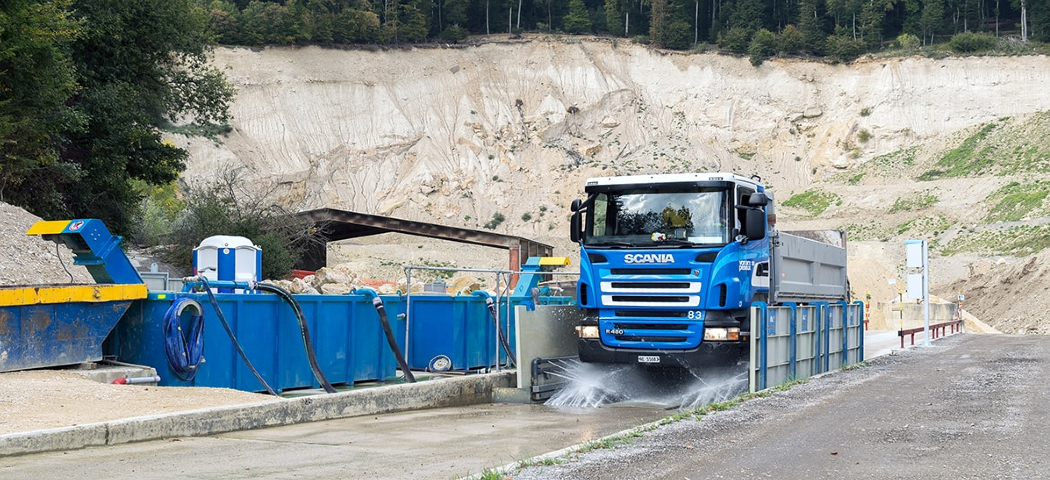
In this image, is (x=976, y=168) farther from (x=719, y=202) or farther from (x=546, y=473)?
(x=546, y=473)

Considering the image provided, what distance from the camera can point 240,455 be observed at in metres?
9.39

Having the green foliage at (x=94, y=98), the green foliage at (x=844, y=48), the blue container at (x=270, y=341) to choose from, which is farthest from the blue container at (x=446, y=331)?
the green foliage at (x=844, y=48)

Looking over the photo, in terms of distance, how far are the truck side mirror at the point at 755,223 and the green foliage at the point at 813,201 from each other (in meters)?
59.3

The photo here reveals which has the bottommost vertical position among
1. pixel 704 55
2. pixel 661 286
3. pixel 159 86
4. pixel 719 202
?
pixel 661 286

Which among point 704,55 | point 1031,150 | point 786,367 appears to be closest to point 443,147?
point 704,55

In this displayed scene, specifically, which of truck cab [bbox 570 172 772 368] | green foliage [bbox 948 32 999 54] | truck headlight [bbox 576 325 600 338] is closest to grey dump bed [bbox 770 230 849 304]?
truck cab [bbox 570 172 772 368]

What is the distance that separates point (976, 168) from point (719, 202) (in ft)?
212

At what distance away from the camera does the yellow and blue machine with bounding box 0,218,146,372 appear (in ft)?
37.7

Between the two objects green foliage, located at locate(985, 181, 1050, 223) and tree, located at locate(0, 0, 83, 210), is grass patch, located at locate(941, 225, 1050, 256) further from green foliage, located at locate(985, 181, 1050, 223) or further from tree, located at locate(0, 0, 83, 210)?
tree, located at locate(0, 0, 83, 210)

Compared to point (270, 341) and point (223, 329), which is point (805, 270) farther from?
point (223, 329)

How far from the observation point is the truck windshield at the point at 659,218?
14.0 meters

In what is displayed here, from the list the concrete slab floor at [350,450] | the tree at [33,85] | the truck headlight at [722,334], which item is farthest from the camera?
the tree at [33,85]

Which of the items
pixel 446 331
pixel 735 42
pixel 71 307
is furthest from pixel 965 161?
pixel 71 307

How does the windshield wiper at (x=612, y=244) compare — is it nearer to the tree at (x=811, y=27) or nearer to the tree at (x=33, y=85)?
the tree at (x=33, y=85)
